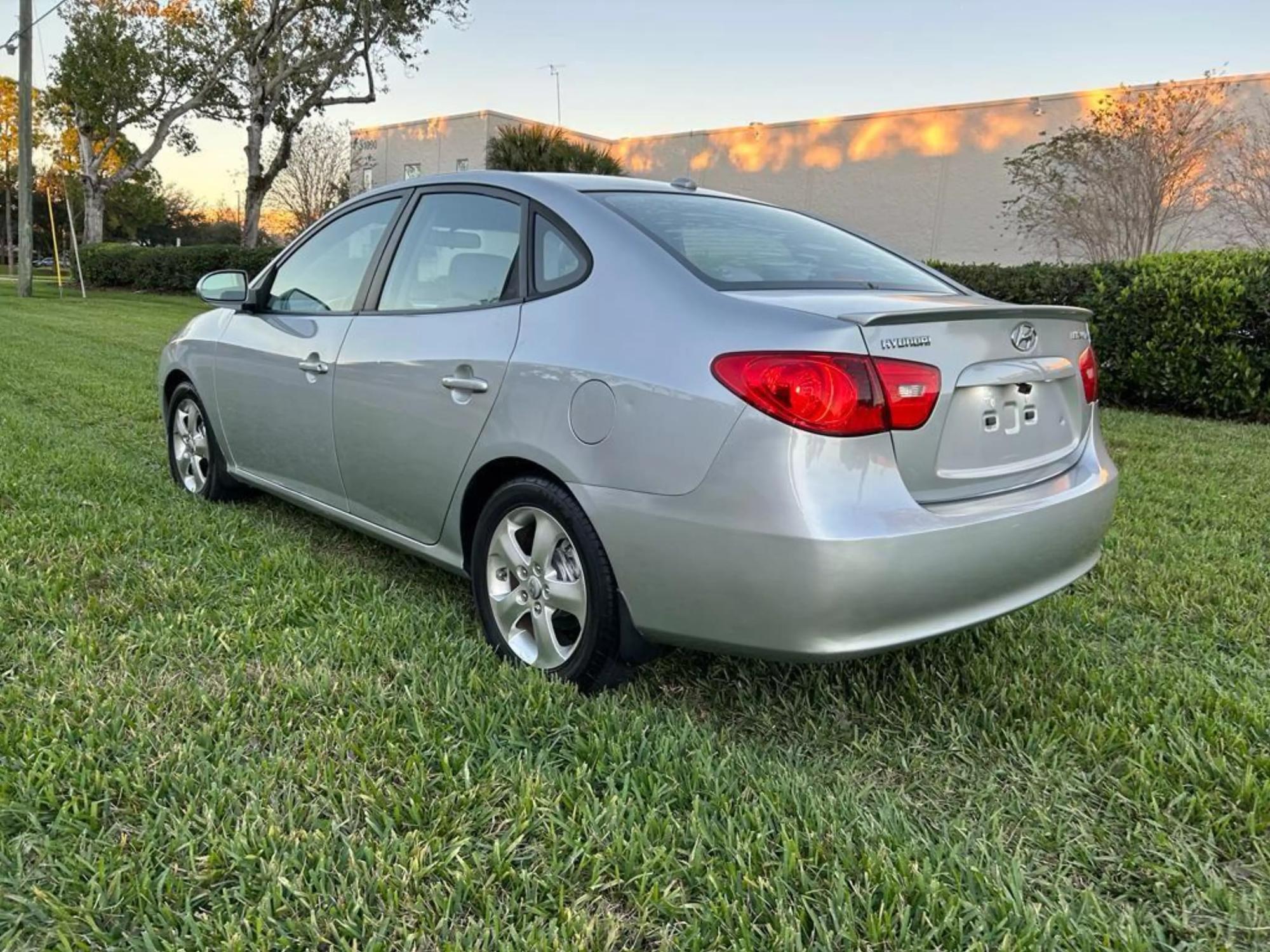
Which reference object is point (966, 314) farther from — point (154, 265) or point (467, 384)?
point (154, 265)

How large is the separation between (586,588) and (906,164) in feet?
77.4

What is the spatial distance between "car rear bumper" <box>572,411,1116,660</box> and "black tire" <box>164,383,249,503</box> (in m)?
2.79

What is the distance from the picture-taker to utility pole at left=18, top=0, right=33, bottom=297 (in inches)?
821

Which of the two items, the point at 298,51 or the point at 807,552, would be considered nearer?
the point at 807,552

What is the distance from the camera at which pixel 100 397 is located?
7.59 metres

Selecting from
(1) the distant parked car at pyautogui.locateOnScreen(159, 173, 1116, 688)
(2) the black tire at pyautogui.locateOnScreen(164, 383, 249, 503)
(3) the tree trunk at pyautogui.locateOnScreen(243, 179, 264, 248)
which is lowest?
(2) the black tire at pyautogui.locateOnScreen(164, 383, 249, 503)

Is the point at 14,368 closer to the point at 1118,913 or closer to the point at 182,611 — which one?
the point at 182,611

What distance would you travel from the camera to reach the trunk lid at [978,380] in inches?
87.5

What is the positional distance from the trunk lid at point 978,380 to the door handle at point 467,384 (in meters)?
0.88

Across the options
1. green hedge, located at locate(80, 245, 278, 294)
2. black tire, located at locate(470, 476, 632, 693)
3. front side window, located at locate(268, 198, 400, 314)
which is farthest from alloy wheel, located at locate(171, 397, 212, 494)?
green hedge, located at locate(80, 245, 278, 294)

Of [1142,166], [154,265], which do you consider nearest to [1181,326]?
[1142,166]

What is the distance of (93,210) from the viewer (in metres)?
28.6

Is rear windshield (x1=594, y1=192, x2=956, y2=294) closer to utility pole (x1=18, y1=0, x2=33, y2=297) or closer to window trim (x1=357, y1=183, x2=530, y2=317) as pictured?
window trim (x1=357, y1=183, x2=530, y2=317)

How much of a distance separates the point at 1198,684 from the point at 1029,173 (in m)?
20.1
